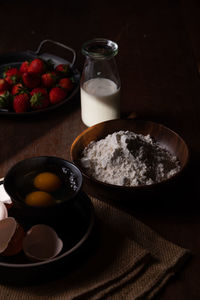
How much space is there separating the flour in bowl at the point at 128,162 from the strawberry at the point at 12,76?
483 mm

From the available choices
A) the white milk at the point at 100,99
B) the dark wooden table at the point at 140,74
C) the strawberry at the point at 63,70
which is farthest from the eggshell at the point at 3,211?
the strawberry at the point at 63,70

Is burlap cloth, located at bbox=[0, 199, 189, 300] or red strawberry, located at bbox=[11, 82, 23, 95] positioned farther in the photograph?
red strawberry, located at bbox=[11, 82, 23, 95]

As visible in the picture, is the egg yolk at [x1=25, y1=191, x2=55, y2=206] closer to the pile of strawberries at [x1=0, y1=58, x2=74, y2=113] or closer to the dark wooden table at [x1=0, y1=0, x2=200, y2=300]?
the dark wooden table at [x1=0, y1=0, x2=200, y2=300]

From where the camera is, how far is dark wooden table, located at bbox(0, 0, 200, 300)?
3.19ft

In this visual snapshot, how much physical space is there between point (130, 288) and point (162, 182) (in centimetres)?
26

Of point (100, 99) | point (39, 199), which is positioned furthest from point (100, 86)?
point (39, 199)

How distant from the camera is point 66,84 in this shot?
1430 millimetres

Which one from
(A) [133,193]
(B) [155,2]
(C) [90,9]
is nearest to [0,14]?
(C) [90,9]

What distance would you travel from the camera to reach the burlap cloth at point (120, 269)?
77 cm

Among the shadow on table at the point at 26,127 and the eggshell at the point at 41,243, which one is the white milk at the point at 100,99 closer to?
the shadow on table at the point at 26,127

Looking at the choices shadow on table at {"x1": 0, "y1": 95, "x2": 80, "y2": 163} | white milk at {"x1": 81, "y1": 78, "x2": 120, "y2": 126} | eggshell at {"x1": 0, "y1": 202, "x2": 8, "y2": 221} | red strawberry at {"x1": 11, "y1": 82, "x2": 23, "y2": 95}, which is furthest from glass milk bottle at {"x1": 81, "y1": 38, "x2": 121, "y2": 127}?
eggshell at {"x1": 0, "y1": 202, "x2": 8, "y2": 221}

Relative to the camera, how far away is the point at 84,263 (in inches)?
32.4

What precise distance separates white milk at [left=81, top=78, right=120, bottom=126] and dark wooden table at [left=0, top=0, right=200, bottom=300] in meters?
0.08

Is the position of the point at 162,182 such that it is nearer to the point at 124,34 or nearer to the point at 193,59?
the point at 193,59
